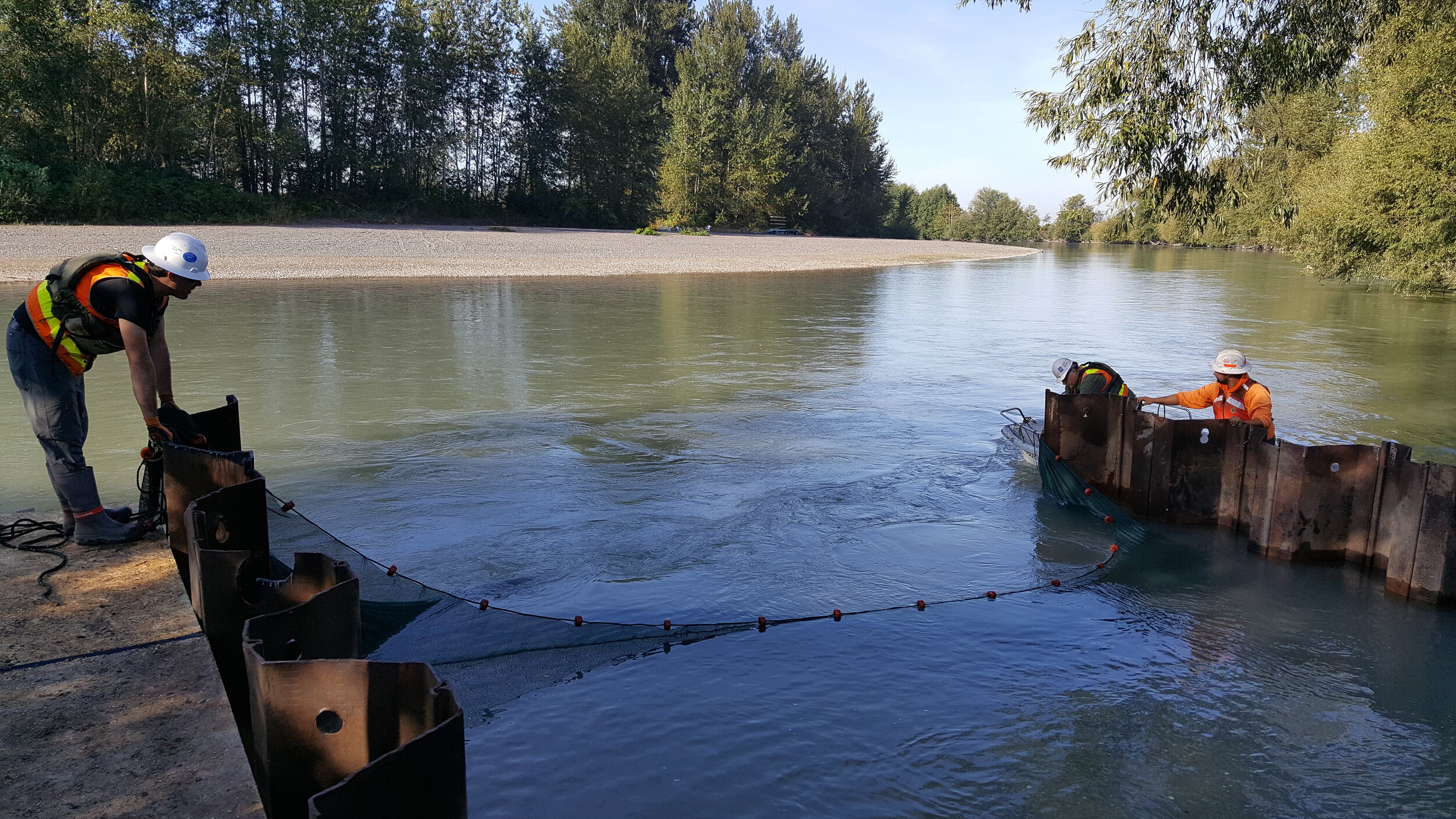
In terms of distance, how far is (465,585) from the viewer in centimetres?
683

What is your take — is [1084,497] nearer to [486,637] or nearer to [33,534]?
[486,637]

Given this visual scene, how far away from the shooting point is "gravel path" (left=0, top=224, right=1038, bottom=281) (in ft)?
101

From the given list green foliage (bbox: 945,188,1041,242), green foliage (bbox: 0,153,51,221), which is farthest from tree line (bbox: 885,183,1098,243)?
green foliage (bbox: 0,153,51,221)

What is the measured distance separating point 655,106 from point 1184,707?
69.2 metres

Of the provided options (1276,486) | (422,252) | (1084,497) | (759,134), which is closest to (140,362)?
(1084,497)

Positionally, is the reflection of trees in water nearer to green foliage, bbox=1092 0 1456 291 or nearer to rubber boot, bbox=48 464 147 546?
rubber boot, bbox=48 464 147 546

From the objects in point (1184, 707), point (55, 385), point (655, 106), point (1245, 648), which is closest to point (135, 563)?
point (55, 385)

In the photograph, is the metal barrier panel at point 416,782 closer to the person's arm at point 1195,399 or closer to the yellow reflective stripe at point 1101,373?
the person's arm at point 1195,399

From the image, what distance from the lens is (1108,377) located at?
30.8 feet

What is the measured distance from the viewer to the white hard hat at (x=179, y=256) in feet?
18.4

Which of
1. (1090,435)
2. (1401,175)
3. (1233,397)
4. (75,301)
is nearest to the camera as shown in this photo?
(75,301)

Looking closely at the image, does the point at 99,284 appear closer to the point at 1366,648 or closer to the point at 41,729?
the point at 41,729

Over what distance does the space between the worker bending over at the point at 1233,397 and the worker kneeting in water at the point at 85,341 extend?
295 inches

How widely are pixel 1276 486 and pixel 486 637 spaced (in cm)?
598
